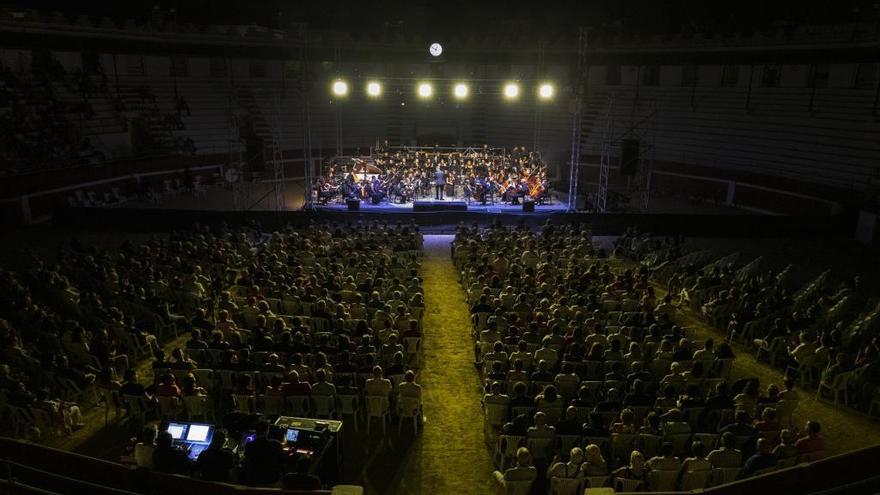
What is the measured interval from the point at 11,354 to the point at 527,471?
8997mm

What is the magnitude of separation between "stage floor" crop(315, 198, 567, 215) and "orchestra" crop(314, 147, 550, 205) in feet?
1.02

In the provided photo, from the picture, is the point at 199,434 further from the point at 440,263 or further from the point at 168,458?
the point at 440,263

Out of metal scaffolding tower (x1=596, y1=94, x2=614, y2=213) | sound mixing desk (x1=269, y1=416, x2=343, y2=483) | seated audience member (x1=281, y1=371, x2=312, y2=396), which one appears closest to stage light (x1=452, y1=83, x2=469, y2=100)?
metal scaffolding tower (x1=596, y1=94, x2=614, y2=213)

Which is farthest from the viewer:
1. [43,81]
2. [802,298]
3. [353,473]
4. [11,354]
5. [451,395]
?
[43,81]

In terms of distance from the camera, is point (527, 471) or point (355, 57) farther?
point (355, 57)

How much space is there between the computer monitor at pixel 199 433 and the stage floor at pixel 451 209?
56.2 feet

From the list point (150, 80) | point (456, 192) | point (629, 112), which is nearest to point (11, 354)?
point (456, 192)

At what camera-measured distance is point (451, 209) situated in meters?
25.5

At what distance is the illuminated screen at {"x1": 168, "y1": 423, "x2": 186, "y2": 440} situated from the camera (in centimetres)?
804

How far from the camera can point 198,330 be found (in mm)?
11961

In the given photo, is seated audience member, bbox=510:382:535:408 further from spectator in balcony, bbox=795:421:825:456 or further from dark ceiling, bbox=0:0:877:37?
dark ceiling, bbox=0:0:877:37

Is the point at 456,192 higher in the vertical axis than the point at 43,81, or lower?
lower

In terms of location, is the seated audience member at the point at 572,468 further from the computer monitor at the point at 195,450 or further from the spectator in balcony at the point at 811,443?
the computer monitor at the point at 195,450

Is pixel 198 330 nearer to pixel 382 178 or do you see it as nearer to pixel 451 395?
A: pixel 451 395
